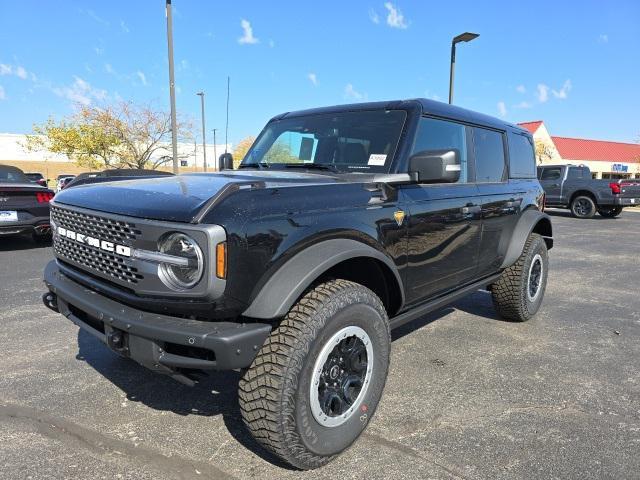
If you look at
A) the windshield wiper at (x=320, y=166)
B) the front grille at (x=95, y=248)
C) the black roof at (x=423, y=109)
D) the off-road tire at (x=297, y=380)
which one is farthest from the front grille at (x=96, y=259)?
the black roof at (x=423, y=109)

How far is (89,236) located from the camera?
8.03ft

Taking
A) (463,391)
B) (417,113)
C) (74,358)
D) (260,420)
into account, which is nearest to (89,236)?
(260,420)

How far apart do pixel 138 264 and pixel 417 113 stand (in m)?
2.08

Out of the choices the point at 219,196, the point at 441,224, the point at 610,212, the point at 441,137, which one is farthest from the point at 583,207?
the point at 219,196

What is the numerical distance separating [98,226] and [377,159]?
5.60 ft

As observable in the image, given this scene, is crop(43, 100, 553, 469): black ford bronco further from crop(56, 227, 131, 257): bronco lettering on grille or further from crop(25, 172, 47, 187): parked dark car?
crop(25, 172, 47, 187): parked dark car

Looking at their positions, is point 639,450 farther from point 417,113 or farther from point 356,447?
point 417,113

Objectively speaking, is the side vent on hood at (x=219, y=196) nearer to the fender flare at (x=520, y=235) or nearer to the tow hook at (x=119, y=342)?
the tow hook at (x=119, y=342)

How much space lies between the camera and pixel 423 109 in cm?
328

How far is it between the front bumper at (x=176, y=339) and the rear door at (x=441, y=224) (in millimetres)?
1294

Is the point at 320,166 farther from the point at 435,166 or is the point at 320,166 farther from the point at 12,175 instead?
the point at 12,175

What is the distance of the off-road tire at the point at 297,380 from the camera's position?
81.7 inches

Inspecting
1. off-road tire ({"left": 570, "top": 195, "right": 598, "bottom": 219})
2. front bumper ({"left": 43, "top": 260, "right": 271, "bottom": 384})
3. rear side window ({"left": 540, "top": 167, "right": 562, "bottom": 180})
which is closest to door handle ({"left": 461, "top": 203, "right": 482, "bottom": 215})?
front bumper ({"left": 43, "top": 260, "right": 271, "bottom": 384})

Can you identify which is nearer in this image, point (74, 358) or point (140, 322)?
point (140, 322)
